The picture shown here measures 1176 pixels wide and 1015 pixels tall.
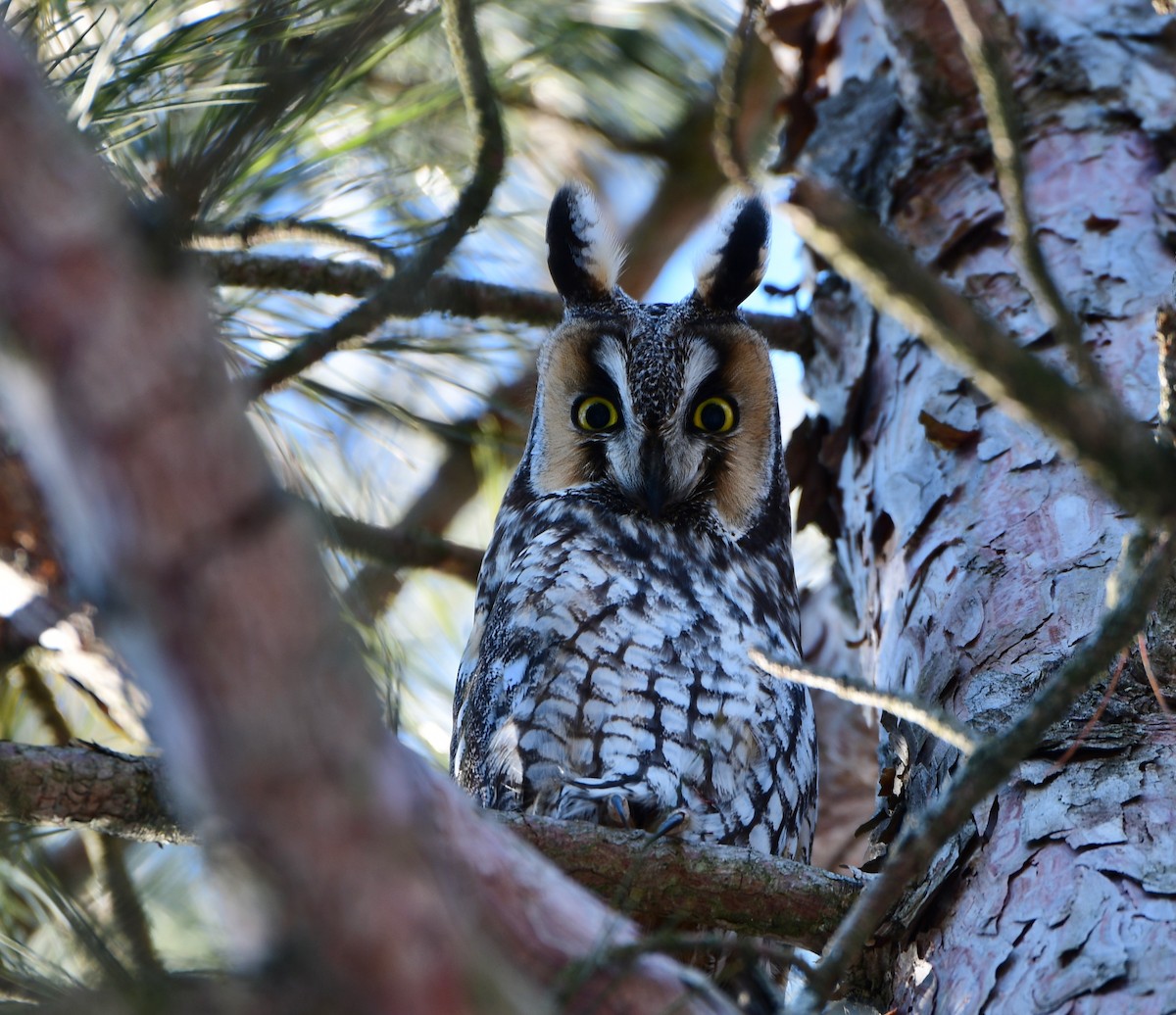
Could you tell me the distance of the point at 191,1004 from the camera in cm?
61

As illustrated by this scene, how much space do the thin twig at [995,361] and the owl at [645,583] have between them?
85 centimetres

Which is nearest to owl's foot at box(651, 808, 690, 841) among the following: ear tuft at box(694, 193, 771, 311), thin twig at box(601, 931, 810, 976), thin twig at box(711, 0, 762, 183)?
thin twig at box(601, 931, 810, 976)

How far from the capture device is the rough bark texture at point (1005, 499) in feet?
3.86

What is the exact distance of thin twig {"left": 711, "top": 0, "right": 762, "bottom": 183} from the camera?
202 cm

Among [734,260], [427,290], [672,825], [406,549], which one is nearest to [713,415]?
[734,260]

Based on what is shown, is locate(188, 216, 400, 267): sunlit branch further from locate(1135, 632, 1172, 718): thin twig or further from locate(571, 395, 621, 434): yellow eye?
locate(1135, 632, 1172, 718): thin twig

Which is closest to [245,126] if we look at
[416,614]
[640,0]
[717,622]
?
[717,622]

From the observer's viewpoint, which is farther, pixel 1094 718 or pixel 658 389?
pixel 658 389

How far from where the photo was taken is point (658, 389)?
2.05m

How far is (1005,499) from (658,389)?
0.62 m

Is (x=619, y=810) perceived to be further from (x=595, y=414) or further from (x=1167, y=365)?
(x=1167, y=365)

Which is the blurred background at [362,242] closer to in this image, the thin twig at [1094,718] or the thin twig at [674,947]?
the thin twig at [674,947]

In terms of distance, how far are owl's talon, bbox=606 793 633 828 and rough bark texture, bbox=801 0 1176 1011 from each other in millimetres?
339

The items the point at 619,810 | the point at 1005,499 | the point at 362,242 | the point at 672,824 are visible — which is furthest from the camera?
the point at 362,242
